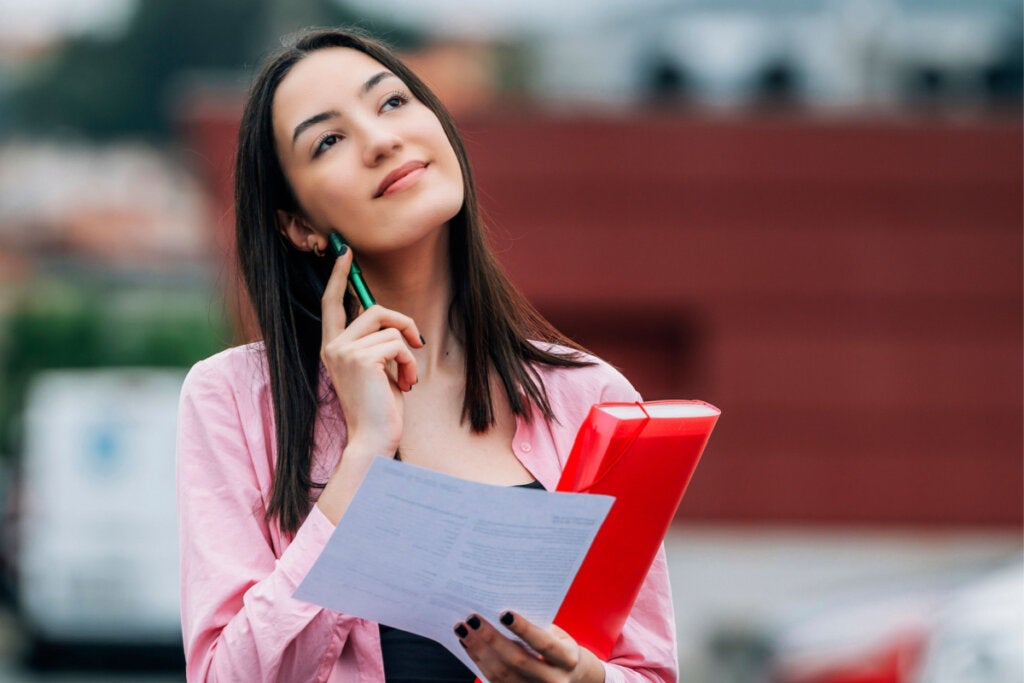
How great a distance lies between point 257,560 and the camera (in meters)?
2.29

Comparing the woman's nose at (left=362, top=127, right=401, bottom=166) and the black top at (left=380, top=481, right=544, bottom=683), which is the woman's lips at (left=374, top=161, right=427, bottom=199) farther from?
the black top at (left=380, top=481, right=544, bottom=683)

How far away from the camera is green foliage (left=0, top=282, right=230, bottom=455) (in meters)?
18.4

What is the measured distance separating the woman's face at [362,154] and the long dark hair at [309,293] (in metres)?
0.04

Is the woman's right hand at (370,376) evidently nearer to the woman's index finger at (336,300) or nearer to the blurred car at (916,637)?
the woman's index finger at (336,300)

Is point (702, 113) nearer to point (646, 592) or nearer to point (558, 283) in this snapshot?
point (558, 283)

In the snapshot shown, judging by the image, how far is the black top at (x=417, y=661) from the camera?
2320mm

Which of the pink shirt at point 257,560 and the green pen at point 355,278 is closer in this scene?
the pink shirt at point 257,560

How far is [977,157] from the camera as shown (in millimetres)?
15016

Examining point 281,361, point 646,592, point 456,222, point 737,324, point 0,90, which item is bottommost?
point 0,90

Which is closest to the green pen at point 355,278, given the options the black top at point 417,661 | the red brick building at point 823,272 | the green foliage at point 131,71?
the black top at point 417,661

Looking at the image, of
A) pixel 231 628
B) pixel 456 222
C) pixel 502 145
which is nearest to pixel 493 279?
pixel 456 222

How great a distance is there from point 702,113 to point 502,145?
6.24 feet

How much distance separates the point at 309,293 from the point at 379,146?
1.00ft

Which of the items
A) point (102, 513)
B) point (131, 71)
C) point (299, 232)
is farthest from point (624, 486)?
point (131, 71)
